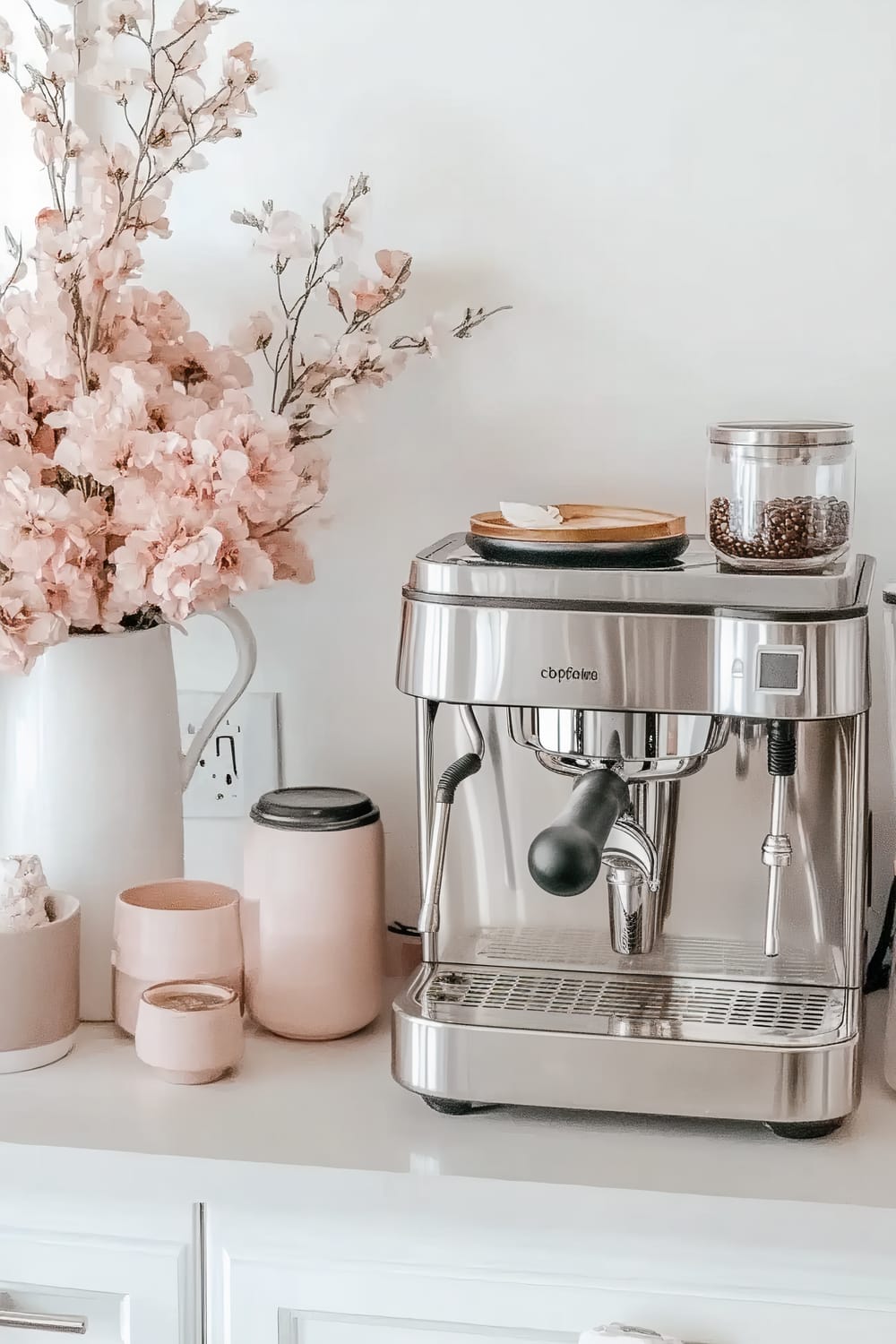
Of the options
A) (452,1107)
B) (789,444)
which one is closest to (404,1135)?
(452,1107)

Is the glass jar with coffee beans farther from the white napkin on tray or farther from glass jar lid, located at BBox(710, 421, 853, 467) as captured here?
the white napkin on tray

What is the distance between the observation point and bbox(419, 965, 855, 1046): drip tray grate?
0.89 metres

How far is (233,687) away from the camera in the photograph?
1.13 meters

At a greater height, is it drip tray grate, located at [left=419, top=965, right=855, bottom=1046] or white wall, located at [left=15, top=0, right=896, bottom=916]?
white wall, located at [left=15, top=0, right=896, bottom=916]

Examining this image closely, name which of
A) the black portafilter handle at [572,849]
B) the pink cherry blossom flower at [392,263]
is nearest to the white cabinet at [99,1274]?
the black portafilter handle at [572,849]

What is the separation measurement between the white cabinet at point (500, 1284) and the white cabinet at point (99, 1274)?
0.02 metres

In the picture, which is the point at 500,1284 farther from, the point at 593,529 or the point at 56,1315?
the point at 593,529

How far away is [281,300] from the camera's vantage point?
118 cm

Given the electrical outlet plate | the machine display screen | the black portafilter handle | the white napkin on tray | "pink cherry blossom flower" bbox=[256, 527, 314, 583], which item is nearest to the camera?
the black portafilter handle

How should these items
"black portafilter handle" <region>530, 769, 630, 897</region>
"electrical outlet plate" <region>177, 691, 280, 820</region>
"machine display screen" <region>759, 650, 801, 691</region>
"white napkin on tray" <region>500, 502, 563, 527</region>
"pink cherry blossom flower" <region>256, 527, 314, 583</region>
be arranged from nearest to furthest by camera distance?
"black portafilter handle" <region>530, 769, 630, 897</region>, "machine display screen" <region>759, 650, 801, 691</region>, "white napkin on tray" <region>500, 502, 563, 527</region>, "pink cherry blossom flower" <region>256, 527, 314, 583</region>, "electrical outlet plate" <region>177, 691, 280, 820</region>

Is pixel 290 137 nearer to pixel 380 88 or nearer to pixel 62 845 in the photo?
pixel 380 88

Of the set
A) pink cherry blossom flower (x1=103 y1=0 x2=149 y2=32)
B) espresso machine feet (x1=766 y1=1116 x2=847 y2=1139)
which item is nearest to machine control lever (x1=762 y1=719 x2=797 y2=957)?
espresso machine feet (x1=766 y1=1116 x2=847 y2=1139)

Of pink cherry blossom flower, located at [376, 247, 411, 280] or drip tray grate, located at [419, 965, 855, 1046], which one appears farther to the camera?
pink cherry blossom flower, located at [376, 247, 411, 280]

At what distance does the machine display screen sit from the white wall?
0.33 meters
